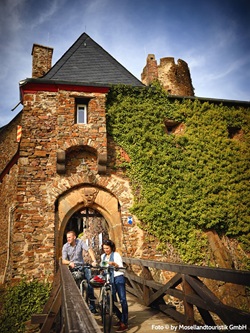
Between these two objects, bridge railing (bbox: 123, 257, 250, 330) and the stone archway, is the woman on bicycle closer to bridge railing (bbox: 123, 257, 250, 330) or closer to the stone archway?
bridge railing (bbox: 123, 257, 250, 330)

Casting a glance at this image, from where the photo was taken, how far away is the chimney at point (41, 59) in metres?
9.30

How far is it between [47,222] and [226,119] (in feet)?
23.4

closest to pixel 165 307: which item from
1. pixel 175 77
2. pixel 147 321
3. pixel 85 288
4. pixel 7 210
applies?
pixel 147 321

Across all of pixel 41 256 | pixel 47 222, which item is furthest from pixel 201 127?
pixel 41 256

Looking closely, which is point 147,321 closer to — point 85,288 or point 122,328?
point 122,328

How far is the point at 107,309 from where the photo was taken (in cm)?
346

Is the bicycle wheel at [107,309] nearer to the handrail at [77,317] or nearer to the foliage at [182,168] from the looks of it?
the handrail at [77,317]

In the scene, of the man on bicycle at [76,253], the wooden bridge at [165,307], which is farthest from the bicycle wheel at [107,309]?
the man on bicycle at [76,253]

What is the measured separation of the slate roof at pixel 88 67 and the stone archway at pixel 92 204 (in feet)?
11.2

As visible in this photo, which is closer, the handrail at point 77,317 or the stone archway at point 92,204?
the handrail at point 77,317

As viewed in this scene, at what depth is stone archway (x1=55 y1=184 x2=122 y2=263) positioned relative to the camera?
729 cm

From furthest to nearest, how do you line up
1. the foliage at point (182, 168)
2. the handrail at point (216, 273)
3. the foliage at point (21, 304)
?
1. the foliage at point (182, 168)
2. the foliage at point (21, 304)
3. the handrail at point (216, 273)

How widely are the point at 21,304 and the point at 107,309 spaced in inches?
149

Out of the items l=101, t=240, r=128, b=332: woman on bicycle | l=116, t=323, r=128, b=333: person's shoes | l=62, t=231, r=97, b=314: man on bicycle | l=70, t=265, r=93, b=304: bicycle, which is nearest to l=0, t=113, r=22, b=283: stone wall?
l=62, t=231, r=97, b=314: man on bicycle
